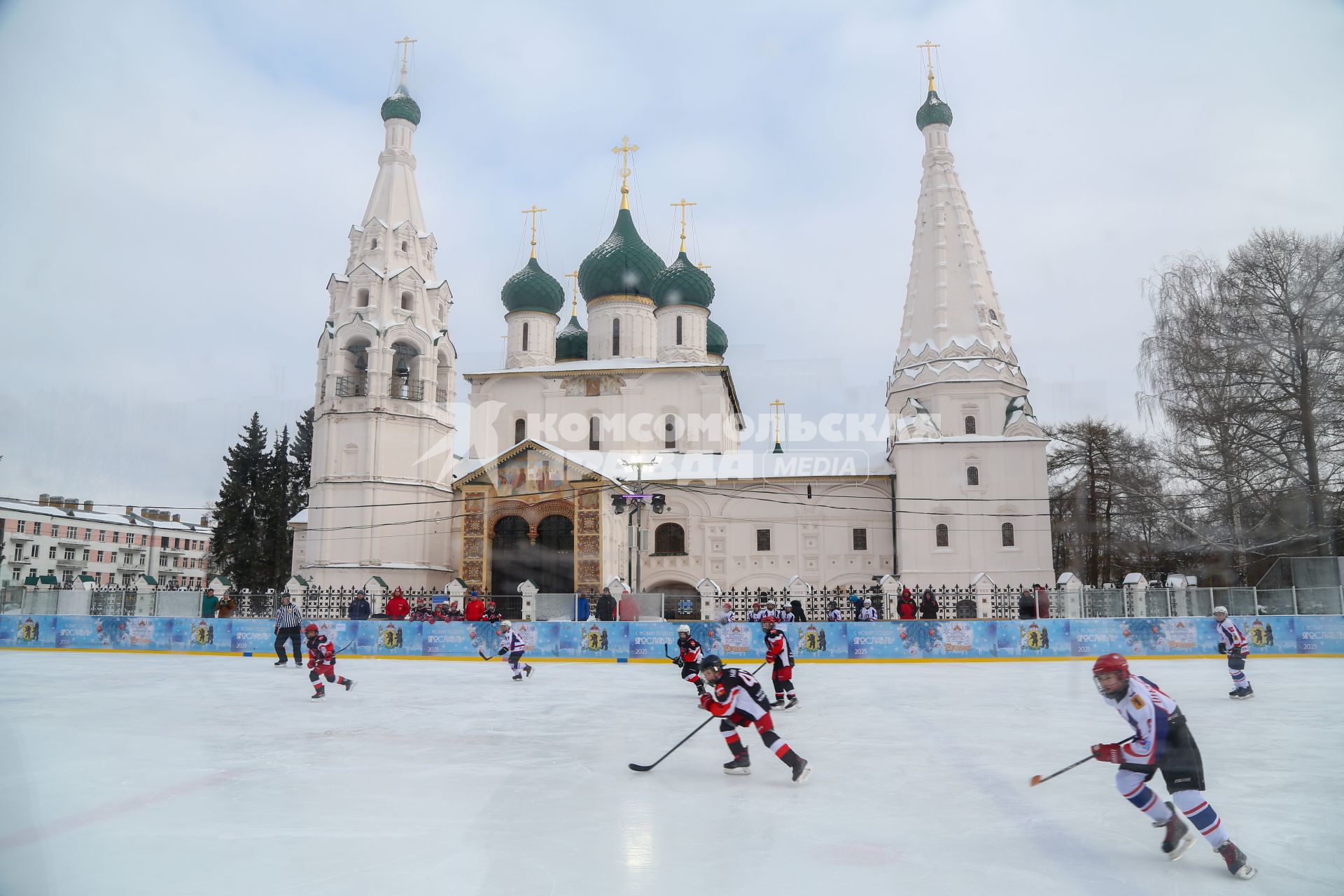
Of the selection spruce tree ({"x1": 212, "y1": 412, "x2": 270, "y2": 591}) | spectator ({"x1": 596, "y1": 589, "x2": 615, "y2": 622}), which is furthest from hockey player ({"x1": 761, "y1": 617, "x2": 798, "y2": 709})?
spruce tree ({"x1": 212, "y1": 412, "x2": 270, "y2": 591})

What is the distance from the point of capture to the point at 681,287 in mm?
41406

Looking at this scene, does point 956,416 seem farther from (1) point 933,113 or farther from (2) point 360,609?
(2) point 360,609

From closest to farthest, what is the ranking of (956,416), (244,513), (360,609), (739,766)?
1. (739,766)
2. (360,609)
3. (956,416)
4. (244,513)

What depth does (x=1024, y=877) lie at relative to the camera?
4.74 metres

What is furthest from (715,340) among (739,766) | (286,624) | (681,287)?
(739,766)

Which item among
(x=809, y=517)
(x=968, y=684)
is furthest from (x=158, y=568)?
(x=968, y=684)

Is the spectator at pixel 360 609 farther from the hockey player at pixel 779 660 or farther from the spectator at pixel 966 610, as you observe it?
the spectator at pixel 966 610

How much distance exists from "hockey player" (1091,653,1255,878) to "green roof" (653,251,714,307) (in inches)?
1457

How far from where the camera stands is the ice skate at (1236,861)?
4777 millimetres

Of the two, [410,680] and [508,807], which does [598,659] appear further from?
[508,807]

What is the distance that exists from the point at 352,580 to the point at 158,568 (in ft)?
91.0

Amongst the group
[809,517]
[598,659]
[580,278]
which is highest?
[580,278]

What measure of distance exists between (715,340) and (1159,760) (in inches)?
1692

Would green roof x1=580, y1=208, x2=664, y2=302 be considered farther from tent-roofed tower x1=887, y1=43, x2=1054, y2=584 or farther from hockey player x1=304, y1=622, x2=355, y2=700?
hockey player x1=304, y1=622, x2=355, y2=700
